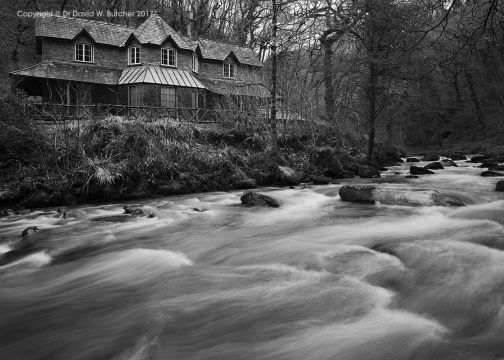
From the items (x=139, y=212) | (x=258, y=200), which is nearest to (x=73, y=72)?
(x=139, y=212)

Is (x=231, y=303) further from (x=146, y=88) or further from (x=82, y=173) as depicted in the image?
(x=146, y=88)

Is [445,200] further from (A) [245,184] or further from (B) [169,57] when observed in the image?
(B) [169,57]

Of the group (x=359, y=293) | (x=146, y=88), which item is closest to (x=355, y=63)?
(x=146, y=88)

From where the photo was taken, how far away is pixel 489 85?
115 feet

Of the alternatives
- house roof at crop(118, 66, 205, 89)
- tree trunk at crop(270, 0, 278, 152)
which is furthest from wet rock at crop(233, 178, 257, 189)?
house roof at crop(118, 66, 205, 89)

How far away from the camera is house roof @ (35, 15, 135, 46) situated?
27219mm

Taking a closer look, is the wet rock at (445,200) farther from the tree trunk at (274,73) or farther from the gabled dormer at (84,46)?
the gabled dormer at (84,46)

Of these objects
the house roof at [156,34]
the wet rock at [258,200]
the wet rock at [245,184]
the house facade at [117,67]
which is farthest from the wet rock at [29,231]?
the house roof at [156,34]

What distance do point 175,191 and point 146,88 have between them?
48.8ft

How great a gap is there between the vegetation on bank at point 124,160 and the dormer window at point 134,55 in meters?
13.8

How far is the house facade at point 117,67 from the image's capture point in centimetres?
2648

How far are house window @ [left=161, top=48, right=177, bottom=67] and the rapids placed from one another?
2186 centimetres

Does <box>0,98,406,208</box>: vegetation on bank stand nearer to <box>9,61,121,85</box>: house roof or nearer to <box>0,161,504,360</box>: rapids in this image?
<box>0,161,504,360</box>: rapids

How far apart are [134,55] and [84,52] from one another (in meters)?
3.32
